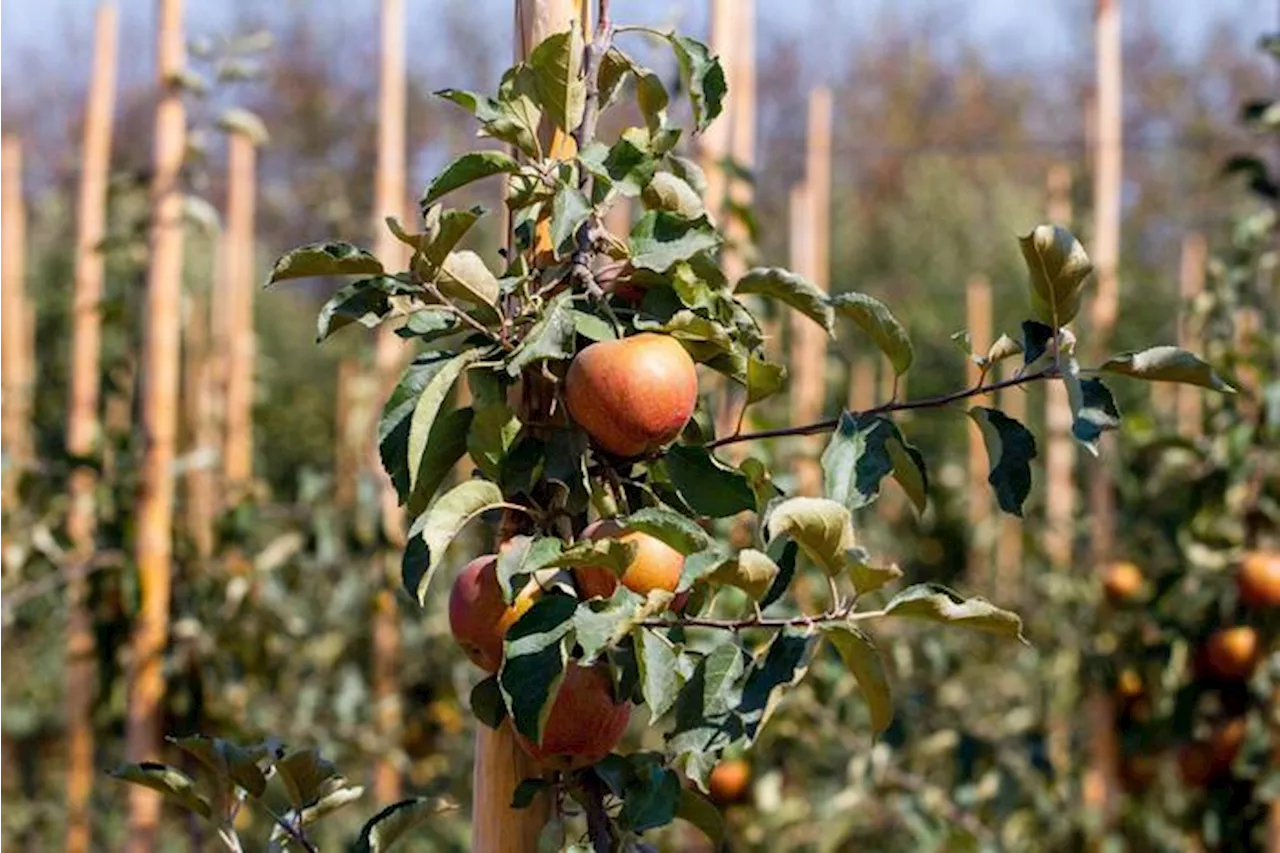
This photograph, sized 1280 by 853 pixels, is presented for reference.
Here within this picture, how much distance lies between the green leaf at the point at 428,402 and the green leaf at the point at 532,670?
139mm

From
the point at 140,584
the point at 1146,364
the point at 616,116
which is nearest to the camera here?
the point at 1146,364

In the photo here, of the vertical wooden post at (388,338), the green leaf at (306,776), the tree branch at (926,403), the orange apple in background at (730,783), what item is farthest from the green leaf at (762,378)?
the vertical wooden post at (388,338)

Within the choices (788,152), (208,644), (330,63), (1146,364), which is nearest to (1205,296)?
(208,644)

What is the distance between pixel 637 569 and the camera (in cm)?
110

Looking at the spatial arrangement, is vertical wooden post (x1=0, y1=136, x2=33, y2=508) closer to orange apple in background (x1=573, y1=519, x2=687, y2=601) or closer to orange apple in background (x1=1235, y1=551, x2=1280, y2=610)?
orange apple in background (x1=1235, y1=551, x2=1280, y2=610)

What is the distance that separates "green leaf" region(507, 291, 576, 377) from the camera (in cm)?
108

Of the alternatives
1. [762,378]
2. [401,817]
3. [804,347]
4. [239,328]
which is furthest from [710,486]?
[239,328]

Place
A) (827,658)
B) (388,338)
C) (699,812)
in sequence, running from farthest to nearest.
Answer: (388,338), (827,658), (699,812)

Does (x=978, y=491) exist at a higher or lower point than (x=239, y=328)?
lower

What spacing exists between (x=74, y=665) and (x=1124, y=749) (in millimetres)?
2100

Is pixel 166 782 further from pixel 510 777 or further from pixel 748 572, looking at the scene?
pixel 748 572

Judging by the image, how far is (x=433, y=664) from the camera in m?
4.32

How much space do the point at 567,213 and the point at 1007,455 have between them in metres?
0.30

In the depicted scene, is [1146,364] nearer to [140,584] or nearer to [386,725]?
[140,584]
